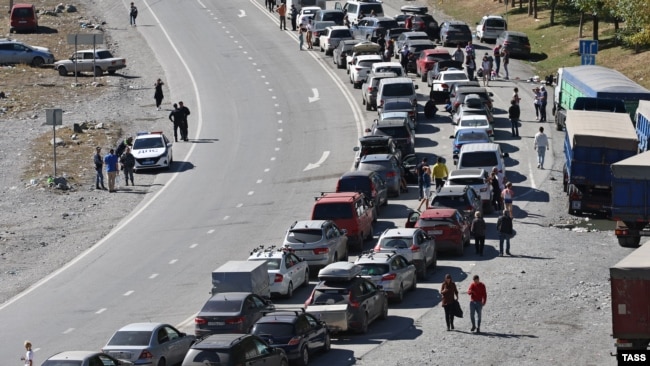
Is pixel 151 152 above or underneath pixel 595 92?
underneath

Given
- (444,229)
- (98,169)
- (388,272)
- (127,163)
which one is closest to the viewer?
(388,272)

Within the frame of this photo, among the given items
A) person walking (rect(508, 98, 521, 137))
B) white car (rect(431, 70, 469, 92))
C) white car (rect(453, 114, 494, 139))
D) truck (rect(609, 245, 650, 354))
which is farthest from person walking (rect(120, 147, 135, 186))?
truck (rect(609, 245, 650, 354))

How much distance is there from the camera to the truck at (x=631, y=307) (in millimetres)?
24828

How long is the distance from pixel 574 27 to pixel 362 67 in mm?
19885

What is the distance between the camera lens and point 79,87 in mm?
69000

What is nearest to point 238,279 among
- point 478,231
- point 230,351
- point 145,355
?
point 145,355

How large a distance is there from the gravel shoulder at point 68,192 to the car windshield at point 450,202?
428 inches

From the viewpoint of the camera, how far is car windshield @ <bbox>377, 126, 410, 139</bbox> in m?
50.6

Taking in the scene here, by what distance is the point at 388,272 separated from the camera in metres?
33.5

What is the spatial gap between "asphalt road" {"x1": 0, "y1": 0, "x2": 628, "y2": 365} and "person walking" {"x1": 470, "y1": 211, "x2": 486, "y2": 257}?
46cm

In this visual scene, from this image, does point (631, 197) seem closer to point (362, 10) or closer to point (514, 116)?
point (514, 116)

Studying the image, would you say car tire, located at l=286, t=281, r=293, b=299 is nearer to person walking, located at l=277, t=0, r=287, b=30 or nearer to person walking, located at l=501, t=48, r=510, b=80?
person walking, located at l=501, t=48, r=510, b=80

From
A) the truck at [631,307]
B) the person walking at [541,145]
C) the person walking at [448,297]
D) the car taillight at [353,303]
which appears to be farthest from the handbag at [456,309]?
the person walking at [541,145]

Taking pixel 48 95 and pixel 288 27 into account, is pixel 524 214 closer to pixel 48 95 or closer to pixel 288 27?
pixel 48 95
